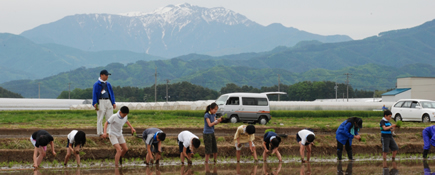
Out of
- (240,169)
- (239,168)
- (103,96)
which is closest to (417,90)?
(239,168)

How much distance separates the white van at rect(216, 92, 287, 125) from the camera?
26703 mm

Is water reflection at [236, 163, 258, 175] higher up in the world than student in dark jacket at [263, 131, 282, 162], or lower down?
lower down

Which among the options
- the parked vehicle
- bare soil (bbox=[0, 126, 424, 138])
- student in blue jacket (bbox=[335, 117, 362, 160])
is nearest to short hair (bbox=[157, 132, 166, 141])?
bare soil (bbox=[0, 126, 424, 138])

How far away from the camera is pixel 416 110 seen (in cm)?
2959

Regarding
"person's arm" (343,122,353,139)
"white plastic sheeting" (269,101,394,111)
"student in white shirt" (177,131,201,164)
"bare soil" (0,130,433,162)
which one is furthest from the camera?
"white plastic sheeting" (269,101,394,111)

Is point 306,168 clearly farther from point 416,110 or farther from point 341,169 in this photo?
point 416,110

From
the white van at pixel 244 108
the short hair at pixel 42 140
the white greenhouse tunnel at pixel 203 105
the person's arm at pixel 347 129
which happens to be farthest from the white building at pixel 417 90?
the short hair at pixel 42 140

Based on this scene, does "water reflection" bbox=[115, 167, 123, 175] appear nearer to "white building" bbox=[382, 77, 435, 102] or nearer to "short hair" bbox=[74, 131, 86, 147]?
"short hair" bbox=[74, 131, 86, 147]

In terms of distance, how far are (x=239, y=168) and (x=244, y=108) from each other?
14.5m

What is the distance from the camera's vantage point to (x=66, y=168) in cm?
1261

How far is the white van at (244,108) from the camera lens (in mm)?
26703

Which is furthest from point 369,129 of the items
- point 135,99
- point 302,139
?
point 135,99

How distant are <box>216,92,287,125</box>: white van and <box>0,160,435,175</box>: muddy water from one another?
1305 cm

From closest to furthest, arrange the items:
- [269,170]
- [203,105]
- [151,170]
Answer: [151,170]
[269,170]
[203,105]
